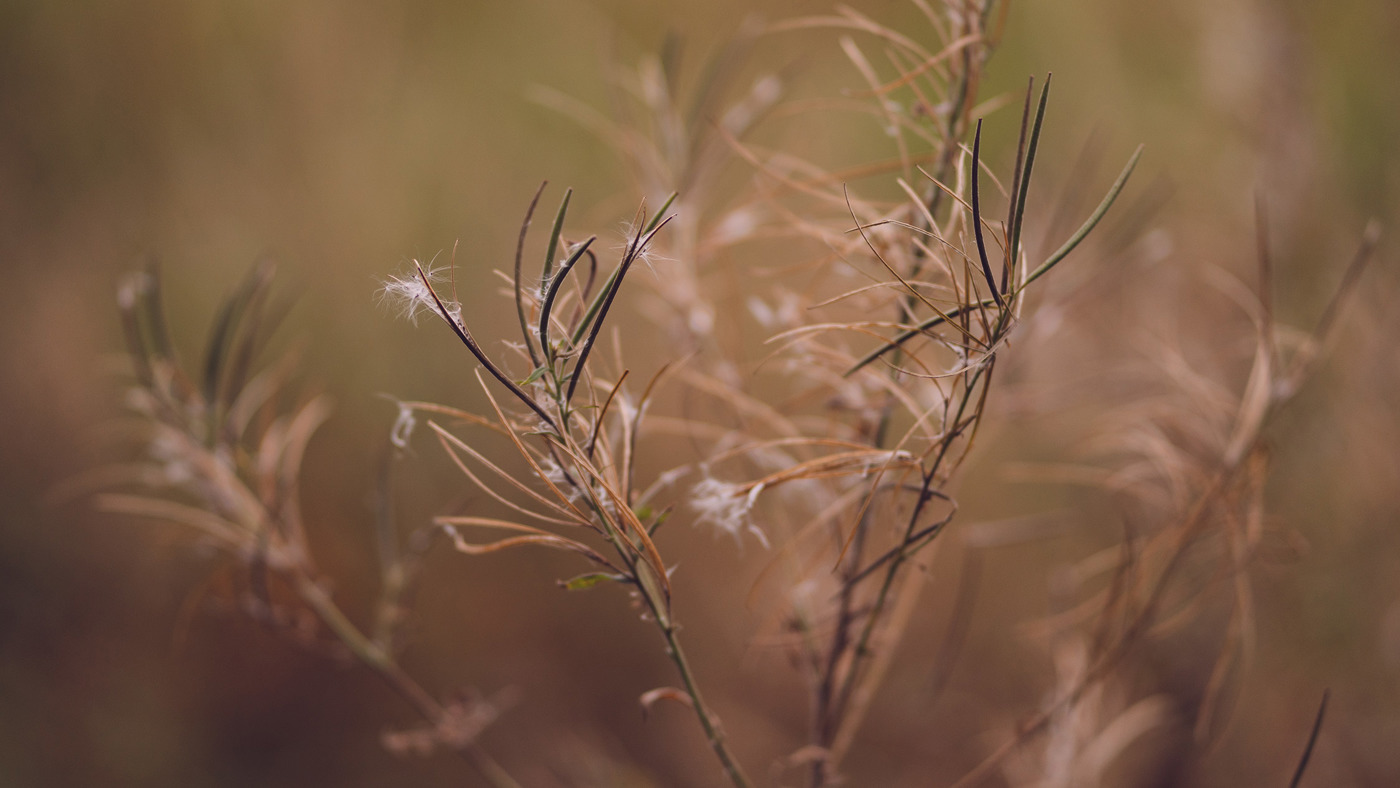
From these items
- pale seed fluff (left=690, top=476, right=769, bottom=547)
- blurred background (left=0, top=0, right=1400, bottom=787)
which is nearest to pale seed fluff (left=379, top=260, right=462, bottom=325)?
pale seed fluff (left=690, top=476, right=769, bottom=547)

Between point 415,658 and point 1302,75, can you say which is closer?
point 1302,75

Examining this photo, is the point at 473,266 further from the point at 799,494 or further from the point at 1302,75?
the point at 1302,75

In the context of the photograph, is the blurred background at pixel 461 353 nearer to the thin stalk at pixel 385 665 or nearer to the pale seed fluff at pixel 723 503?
the thin stalk at pixel 385 665

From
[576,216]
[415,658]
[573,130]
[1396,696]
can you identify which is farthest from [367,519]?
[1396,696]

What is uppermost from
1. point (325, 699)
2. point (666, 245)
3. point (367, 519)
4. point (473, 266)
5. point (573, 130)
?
point (573, 130)

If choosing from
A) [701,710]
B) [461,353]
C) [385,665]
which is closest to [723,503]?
[701,710]

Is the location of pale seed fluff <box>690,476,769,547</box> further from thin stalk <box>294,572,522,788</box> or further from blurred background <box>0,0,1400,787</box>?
blurred background <box>0,0,1400,787</box>

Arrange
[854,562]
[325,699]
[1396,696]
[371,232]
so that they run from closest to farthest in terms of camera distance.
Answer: [854,562], [1396,696], [325,699], [371,232]

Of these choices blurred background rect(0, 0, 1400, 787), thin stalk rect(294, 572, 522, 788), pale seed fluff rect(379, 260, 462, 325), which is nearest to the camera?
pale seed fluff rect(379, 260, 462, 325)
